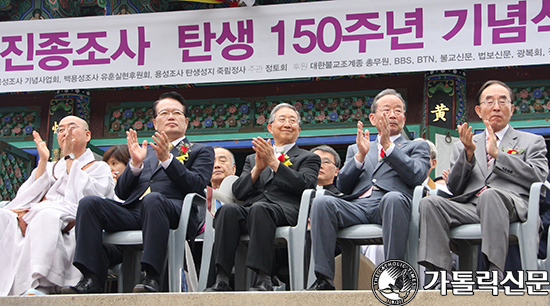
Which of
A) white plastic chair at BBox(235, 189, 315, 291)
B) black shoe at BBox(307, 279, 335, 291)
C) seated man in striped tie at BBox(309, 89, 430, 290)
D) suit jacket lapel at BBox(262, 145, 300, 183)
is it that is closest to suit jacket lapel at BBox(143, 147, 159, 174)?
suit jacket lapel at BBox(262, 145, 300, 183)

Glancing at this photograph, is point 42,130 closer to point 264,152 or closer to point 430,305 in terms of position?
point 264,152

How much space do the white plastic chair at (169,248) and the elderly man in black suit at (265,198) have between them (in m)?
0.20

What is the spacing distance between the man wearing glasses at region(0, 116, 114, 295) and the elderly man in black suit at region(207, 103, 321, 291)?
0.89m

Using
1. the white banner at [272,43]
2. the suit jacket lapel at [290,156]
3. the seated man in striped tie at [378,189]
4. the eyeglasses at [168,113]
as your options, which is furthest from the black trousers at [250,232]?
the white banner at [272,43]

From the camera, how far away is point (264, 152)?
13.8 feet

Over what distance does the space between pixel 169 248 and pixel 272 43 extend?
7.99ft

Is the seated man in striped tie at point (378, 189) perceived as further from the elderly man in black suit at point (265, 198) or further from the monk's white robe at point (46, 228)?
the monk's white robe at point (46, 228)

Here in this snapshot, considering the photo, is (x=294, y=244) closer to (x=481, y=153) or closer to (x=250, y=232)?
(x=250, y=232)

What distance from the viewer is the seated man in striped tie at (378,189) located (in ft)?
12.5

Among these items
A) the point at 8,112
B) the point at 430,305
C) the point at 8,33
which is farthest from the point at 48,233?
the point at 8,112

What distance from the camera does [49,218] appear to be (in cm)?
423

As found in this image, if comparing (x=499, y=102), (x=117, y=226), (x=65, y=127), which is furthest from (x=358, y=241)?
(x=65, y=127)

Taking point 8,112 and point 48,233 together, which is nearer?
point 48,233

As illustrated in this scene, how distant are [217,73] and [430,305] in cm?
344
